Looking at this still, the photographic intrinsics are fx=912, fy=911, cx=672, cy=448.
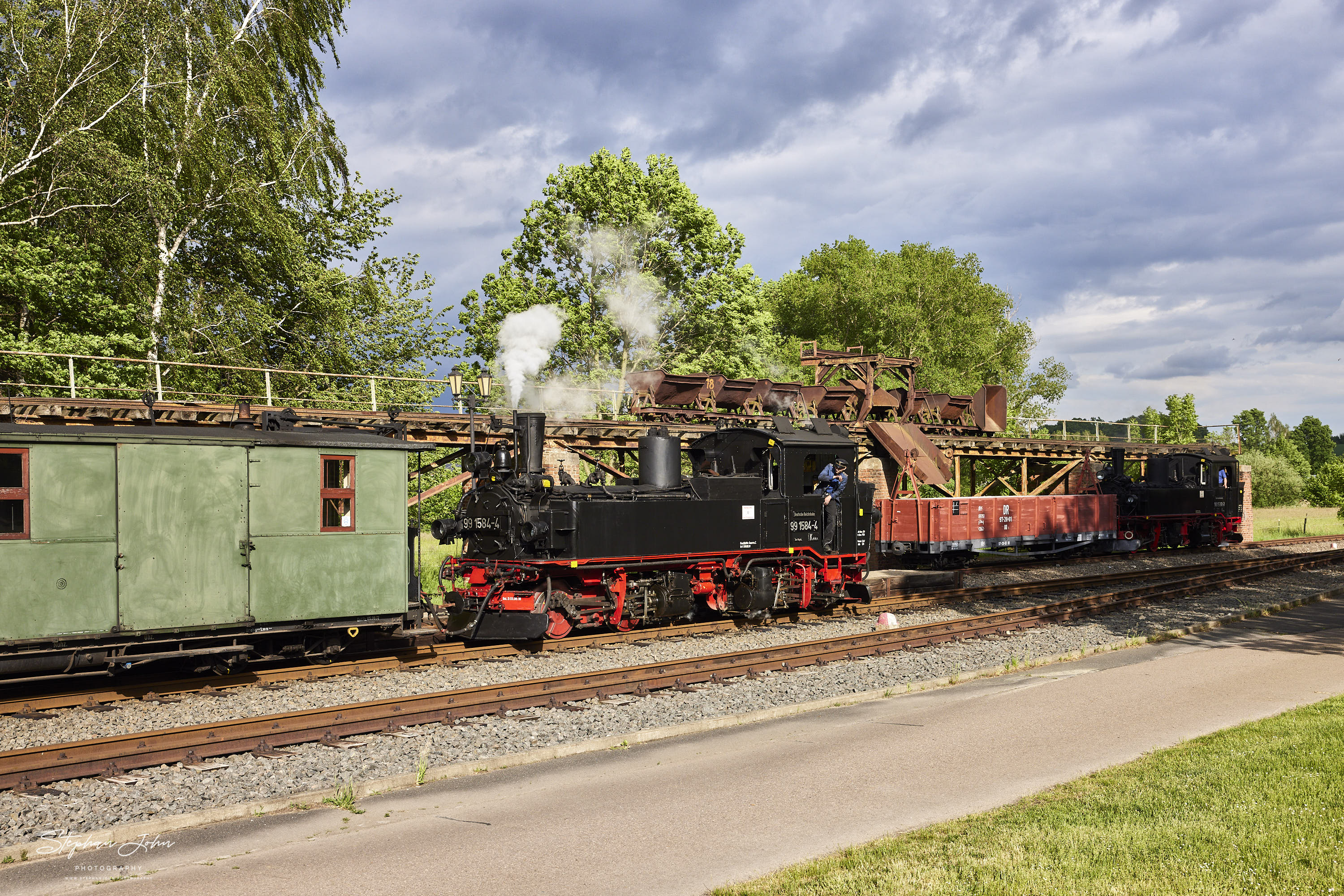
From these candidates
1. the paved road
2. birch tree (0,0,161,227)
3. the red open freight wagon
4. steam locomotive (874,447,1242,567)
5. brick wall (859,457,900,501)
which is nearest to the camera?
the paved road

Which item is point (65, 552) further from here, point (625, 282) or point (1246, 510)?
point (1246, 510)

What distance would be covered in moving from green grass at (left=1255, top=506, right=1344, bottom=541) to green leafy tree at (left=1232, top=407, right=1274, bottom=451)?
92.3ft

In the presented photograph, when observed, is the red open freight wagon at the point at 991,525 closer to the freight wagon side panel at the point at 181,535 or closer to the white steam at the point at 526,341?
the white steam at the point at 526,341

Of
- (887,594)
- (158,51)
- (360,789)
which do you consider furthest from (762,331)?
(360,789)

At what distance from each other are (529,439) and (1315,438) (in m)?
161

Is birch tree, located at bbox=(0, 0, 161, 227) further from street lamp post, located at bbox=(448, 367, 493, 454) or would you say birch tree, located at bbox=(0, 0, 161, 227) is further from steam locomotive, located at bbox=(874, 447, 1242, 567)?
steam locomotive, located at bbox=(874, 447, 1242, 567)

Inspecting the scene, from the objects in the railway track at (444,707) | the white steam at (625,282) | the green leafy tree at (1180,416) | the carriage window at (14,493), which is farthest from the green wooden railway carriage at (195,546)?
the green leafy tree at (1180,416)

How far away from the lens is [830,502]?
53.8ft

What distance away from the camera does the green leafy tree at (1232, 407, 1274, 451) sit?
3568 inches

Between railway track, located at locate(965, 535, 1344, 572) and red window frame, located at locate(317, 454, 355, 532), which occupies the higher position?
red window frame, located at locate(317, 454, 355, 532)

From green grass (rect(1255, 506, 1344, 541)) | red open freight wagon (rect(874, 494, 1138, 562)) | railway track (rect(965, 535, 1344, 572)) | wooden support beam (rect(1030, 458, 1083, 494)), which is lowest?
green grass (rect(1255, 506, 1344, 541))

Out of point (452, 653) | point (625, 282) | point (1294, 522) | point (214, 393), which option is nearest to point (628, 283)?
point (625, 282)

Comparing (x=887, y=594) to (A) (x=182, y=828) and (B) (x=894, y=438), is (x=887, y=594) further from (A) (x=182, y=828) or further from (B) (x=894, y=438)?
(A) (x=182, y=828)

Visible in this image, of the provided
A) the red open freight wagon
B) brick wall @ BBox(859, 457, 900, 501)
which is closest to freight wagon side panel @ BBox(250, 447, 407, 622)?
the red open freight wagon
